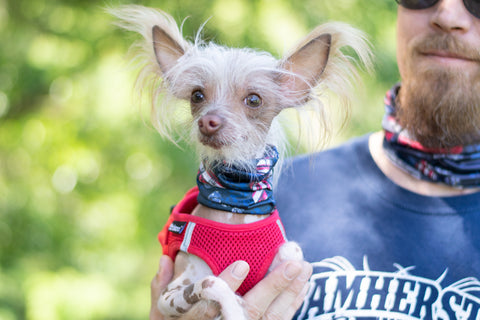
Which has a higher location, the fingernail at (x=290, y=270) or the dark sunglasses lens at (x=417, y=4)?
the dark sunglasses lens at (x=417, y=4)

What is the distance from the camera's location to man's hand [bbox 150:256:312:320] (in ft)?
6.28

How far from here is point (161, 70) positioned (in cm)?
222

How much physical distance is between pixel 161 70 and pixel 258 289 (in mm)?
1097

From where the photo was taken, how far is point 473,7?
2.48 metres

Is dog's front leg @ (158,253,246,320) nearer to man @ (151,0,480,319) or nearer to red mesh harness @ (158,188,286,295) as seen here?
red mesh harness @ (158,188,286,295)

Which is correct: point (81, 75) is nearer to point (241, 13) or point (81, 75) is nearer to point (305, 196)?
point (241, 13)

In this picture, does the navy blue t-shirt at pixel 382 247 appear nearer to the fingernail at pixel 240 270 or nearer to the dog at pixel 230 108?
the dog at pixel 230 108

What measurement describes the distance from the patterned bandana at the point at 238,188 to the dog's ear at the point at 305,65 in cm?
35

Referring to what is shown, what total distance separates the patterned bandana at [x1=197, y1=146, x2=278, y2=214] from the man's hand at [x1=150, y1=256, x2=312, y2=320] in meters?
0.24

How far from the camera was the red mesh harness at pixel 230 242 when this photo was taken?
1951 millimetres

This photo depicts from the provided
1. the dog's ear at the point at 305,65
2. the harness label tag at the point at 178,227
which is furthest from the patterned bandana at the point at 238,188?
the dog's ear at the point at 305,65

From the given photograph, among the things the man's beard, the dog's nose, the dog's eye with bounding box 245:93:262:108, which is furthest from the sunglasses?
the dog's nose

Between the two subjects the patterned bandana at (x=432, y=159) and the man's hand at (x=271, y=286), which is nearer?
the man's hand at (x=271, y=286)

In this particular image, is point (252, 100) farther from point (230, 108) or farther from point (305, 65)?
point (305, 65)
